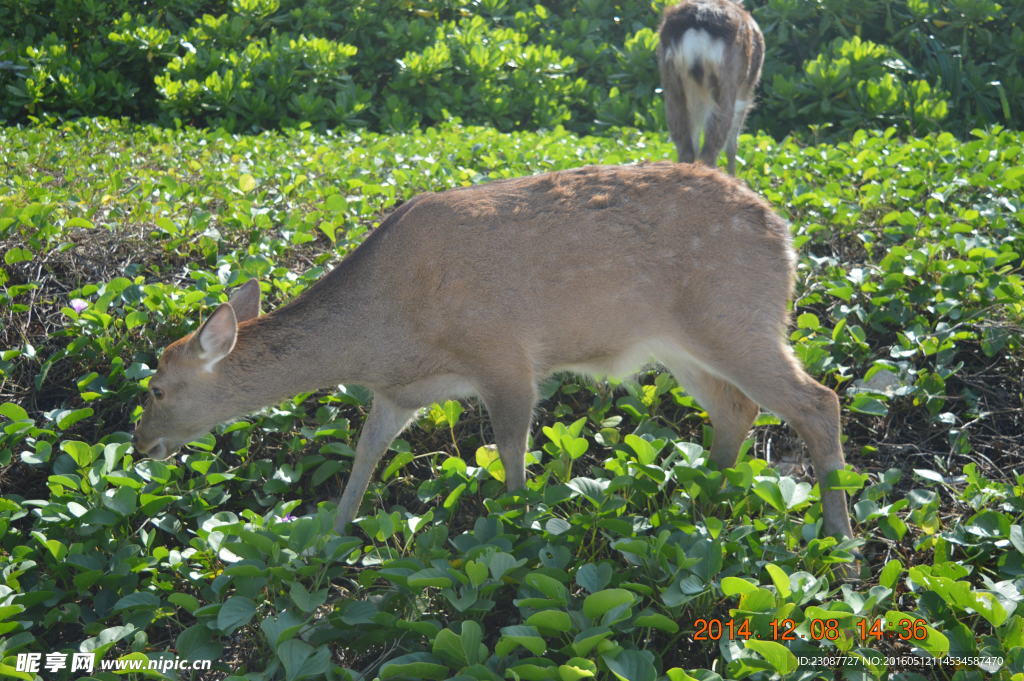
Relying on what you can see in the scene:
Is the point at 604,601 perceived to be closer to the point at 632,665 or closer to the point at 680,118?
the point at 632,665

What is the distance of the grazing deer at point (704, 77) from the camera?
21.8 feet

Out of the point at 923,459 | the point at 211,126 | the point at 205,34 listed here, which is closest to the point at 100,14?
the point at 205,34

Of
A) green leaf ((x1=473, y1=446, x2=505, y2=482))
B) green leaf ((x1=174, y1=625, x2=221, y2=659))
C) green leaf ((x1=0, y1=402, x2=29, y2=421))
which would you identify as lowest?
green leaf ((x1=473, y1=446, x2=505, y2=482))

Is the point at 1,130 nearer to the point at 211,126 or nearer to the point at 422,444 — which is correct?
the point at 211,126

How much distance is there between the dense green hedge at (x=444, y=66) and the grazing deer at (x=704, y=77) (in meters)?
3.02

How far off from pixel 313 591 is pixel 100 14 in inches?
369

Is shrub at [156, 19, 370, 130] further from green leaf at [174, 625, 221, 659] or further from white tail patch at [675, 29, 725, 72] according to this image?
green leaf at [174, 625, 221, 659]

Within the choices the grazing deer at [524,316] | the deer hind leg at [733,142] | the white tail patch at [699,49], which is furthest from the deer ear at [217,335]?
the deer hind leg at [733,142]

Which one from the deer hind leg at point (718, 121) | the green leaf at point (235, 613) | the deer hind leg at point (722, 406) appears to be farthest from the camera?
the deer hind leg at point (718, 121)
